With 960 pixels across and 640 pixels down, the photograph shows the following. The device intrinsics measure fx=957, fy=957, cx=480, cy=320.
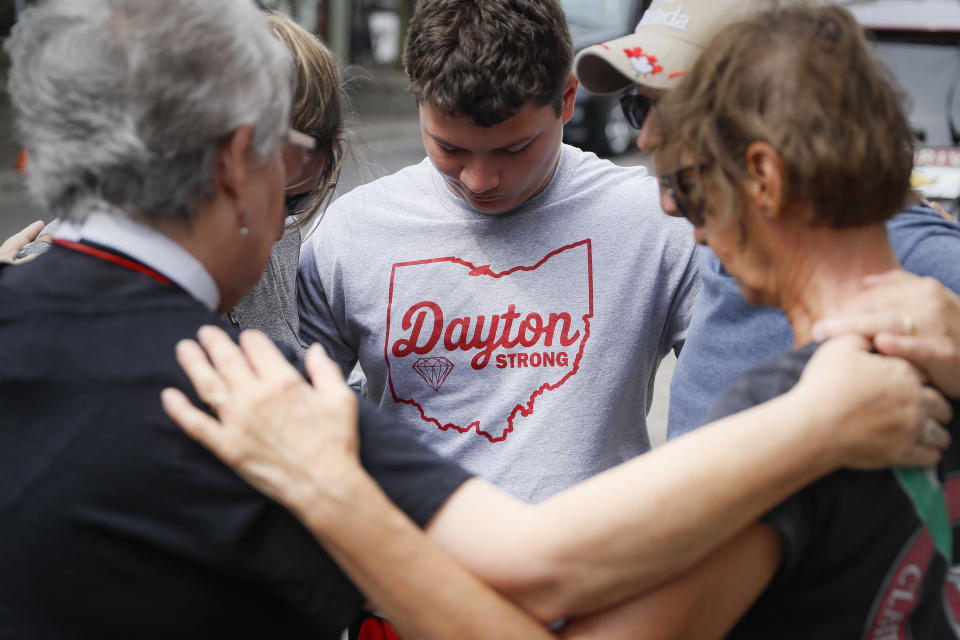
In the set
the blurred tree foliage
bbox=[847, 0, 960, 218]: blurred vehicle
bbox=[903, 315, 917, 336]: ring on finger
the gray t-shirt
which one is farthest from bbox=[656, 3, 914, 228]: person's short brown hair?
the blurred tree foliage

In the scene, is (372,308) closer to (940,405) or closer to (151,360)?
(151,360)

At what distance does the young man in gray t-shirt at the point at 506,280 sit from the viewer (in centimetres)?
225

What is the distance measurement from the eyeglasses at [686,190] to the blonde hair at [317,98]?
894 millimetres

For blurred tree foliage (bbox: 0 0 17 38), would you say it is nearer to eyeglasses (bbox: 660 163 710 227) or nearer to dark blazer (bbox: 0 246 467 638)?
dark blazer (bbox: 0 246 467 638)

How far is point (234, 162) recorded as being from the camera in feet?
4.57

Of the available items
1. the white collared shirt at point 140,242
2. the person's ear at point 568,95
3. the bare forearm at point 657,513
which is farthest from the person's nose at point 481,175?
the bare forearm at point 657,513

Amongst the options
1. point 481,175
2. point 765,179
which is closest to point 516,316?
point 481,175

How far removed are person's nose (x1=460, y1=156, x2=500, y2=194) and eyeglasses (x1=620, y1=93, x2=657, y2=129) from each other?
337 mm

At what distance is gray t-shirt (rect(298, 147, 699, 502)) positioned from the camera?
2.28 m

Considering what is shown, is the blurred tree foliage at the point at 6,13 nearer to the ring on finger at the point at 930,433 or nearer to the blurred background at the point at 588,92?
the blurred background at the point at 588,92

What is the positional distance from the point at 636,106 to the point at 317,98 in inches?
28.9

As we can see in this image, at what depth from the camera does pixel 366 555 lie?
1.27 meters

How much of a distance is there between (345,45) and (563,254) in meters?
20.0

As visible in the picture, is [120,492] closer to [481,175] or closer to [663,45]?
[481,175]
